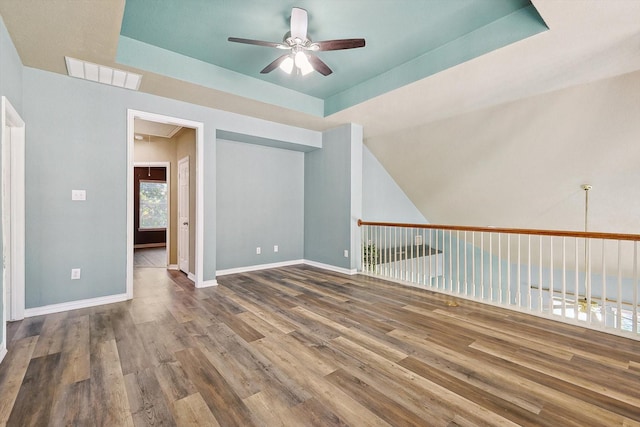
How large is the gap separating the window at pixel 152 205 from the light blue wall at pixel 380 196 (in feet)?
21.3

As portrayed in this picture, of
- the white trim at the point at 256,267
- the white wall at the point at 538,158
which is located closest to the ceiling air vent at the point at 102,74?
the white trim at the point at 256,267

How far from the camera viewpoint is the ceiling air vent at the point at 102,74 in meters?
2.90

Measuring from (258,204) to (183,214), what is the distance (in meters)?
1.36

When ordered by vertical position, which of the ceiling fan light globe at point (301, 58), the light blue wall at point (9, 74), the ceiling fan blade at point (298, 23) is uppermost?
the ceiling fan blade at point (298, 23)

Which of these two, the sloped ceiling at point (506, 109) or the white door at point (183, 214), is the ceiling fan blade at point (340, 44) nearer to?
the sloped ceiling at point (506, 109)

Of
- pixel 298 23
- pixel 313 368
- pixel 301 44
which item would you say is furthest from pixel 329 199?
pixel 313 368

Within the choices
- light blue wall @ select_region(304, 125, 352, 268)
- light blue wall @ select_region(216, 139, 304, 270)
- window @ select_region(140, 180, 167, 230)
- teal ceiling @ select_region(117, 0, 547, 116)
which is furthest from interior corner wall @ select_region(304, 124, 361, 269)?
window @ select_region(140, 180, 167, 230)

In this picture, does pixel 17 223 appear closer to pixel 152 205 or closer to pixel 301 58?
pixel 301 58

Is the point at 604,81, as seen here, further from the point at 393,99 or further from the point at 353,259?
the point at 353,259

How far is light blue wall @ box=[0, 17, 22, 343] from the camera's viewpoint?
2.19 m

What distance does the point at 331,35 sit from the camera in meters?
2.88

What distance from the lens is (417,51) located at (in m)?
3.12

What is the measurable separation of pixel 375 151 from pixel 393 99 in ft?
8.02

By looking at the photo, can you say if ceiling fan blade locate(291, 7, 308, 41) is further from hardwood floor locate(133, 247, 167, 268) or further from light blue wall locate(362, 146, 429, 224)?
hardwood floor locate(133, 247, 167, 268)
